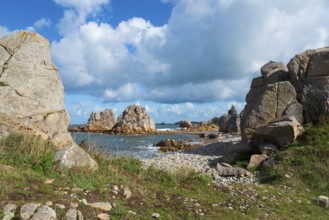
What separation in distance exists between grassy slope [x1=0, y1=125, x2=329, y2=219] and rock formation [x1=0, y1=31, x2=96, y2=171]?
4.80ft

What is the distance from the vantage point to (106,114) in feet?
361

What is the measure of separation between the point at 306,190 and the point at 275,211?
4.18 metres

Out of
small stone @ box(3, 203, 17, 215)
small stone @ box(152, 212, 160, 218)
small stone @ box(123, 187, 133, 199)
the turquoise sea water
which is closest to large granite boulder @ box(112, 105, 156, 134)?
the turquoise sea water

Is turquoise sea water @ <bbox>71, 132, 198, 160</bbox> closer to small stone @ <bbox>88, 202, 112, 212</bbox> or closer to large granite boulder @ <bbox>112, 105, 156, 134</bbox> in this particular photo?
small stone @ <bbox>88, 202, 112, 212</bbox>

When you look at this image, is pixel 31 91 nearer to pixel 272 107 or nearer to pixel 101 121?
pixel 272 107

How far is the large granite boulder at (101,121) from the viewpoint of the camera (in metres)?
107

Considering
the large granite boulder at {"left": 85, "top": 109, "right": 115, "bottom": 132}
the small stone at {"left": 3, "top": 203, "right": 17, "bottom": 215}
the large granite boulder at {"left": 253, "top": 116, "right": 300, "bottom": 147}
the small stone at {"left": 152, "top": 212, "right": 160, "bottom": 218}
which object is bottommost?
the small stone at {"left": 152, "top": 212, "right": 160, "bottom": 218}

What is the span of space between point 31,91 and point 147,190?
23.0 ft

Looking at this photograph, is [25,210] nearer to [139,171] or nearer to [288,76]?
[139,171]

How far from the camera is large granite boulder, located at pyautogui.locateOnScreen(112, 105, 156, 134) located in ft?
313

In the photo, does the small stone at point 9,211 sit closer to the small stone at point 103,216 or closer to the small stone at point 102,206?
the small stone at point 102,206

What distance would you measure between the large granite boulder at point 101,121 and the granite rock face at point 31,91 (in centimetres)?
9083

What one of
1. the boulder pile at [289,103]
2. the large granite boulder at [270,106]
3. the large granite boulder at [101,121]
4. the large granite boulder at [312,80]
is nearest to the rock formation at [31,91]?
the boulder pile at [289,103]

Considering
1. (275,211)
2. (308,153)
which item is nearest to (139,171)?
(275,211)
